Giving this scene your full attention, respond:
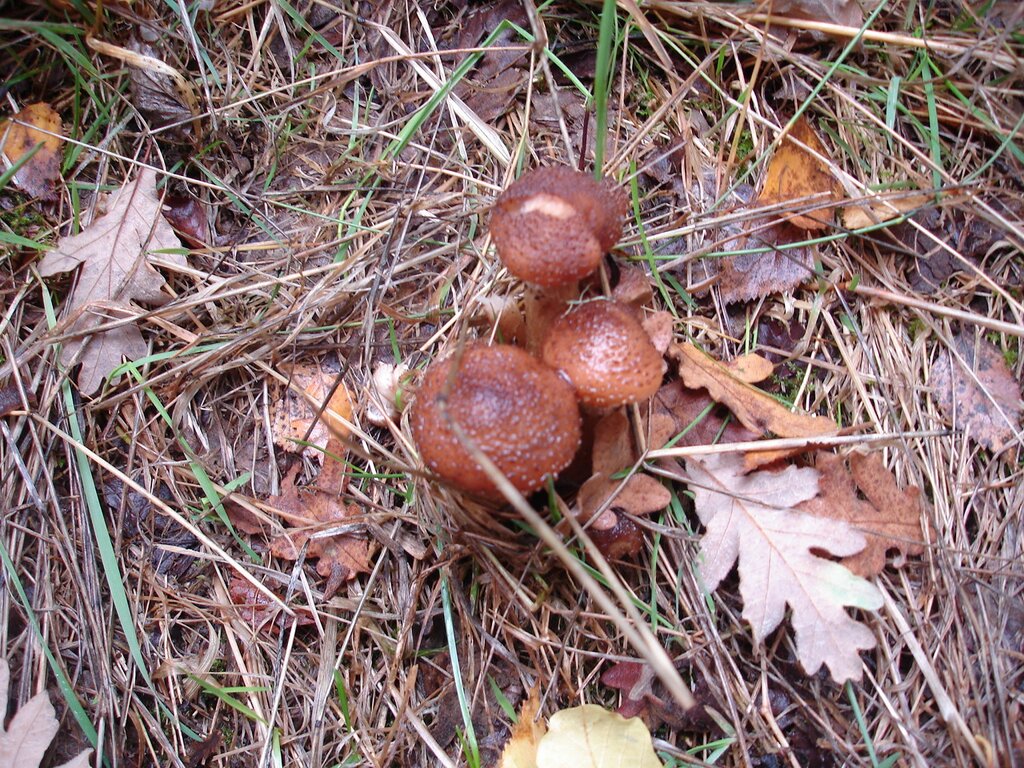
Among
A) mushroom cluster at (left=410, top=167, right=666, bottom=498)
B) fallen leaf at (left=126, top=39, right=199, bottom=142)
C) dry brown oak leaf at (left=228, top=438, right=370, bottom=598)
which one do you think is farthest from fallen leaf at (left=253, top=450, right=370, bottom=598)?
fallen leaf at (left=126, top=39, right=199, bottom=142)

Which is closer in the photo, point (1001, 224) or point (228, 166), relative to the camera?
point (1001, 224)

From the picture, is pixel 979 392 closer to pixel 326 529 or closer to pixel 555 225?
pixel 555 225

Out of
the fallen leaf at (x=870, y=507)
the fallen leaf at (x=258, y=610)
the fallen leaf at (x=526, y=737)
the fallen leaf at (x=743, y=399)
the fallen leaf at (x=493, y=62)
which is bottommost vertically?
the fallen leaf at (x=526, y=737)

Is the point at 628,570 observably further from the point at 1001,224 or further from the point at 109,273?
the point at 109,273

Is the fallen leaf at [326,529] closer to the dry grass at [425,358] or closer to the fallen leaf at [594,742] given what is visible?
the dry grass at [425,358]

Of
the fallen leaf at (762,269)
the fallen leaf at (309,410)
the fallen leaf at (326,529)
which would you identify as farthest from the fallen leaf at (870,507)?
the fallen leaf at (309,410)

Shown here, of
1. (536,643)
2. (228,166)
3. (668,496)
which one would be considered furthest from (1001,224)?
(228,166)

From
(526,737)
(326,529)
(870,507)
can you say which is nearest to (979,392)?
(870,507)
